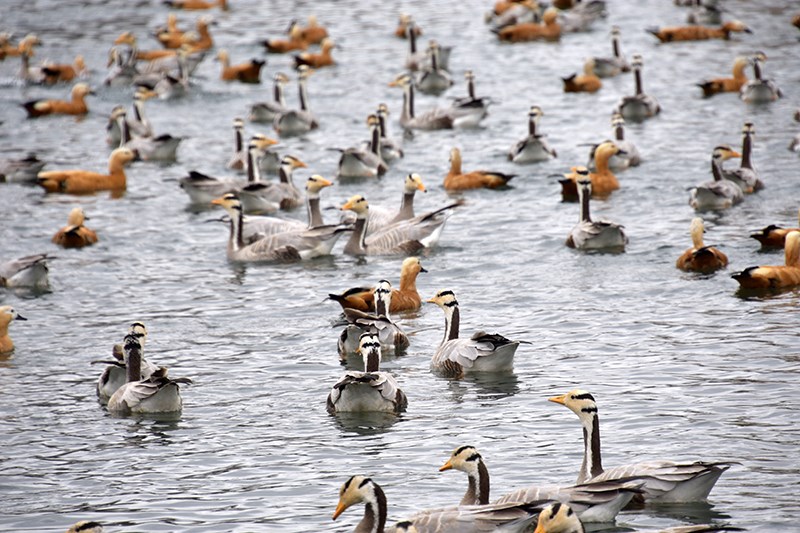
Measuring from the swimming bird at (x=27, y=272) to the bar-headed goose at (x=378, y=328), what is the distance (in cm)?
593

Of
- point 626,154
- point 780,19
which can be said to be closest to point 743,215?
point 626,154

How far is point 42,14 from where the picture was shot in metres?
48.3

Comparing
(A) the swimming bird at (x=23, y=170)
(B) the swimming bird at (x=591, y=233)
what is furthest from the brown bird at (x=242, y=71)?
(B) the swimming bird at (x=591, y=233)

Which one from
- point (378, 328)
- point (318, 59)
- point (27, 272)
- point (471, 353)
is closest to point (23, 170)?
point (27, 272)

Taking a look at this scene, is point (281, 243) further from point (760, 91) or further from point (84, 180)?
point (760, 91)

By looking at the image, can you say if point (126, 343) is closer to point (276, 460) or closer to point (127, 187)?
point (276, 460)

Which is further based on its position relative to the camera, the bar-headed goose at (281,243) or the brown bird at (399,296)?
the bar-headed goose at (281,243)

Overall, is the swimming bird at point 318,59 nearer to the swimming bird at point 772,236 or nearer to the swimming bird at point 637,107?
the swimming bird at point 637,107

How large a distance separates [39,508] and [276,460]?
232 cm

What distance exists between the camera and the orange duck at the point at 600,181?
2438cm

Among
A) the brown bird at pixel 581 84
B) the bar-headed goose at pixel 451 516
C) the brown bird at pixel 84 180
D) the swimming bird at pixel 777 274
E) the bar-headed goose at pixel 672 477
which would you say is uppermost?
the bar-headed goose at pixel 451 516

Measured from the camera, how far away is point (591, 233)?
20.7m

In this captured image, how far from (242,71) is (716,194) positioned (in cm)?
1854

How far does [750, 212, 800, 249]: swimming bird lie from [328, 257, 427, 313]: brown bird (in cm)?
521
